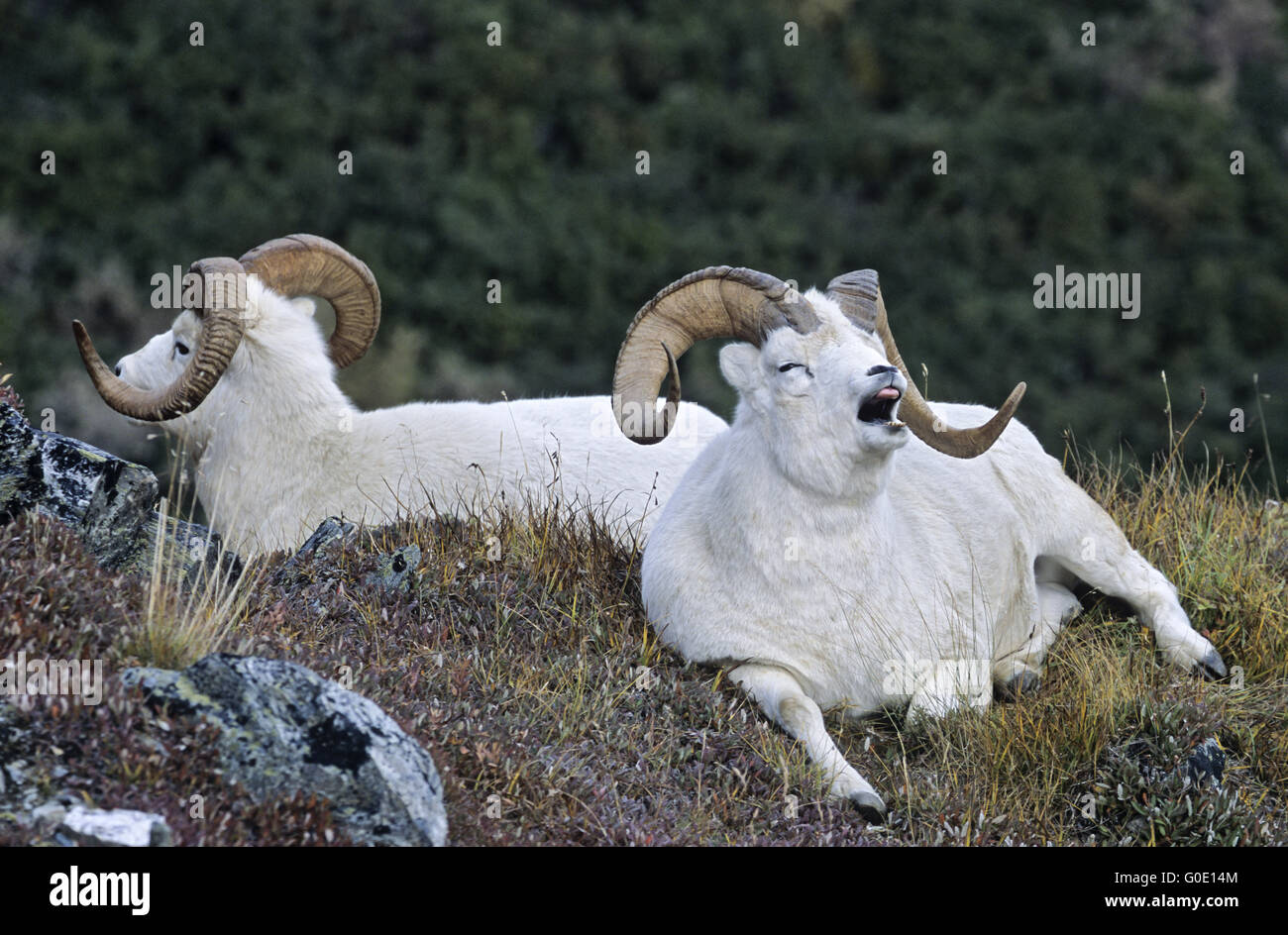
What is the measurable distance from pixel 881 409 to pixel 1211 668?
2170 mm

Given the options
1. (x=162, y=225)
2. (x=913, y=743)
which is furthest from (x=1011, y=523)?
(x=162, y=225)

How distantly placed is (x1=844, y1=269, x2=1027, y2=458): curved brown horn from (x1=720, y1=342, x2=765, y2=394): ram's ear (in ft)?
1.51

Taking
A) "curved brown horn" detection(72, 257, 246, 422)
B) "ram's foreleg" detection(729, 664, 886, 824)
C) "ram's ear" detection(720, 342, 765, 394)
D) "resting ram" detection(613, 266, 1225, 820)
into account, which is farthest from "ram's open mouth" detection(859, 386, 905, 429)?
"curved brown horn" detection(72, 257, 246, 422)

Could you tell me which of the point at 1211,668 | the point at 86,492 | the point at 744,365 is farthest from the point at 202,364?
the point at 1211,668

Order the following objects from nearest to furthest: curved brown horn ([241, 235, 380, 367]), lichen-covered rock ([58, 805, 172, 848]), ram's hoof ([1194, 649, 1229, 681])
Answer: lichen-covered rock ([58, 805, 172, 848]) → ram's hoof ([1194, 649, 1229, 681]) → curved brown horn ([241, 235, 380, 367])

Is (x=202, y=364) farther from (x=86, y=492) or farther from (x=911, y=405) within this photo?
A: (x=911, y=405)

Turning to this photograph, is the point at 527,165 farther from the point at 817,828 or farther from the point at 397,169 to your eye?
the point at 817,828

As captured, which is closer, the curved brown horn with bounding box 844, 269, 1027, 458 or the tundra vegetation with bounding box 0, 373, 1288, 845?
the tundra vegetation with bounding box 0, 373, 1288, 845

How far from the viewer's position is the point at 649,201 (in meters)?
53.8

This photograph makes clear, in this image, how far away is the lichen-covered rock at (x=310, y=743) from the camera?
4.62 metres

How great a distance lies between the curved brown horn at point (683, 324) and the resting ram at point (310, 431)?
5.70 ft

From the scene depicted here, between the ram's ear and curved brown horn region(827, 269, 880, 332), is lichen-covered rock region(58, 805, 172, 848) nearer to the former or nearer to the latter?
the ram's ear

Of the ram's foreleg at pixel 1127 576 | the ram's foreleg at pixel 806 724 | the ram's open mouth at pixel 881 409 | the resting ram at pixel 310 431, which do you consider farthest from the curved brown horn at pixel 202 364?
the ram's foreleg at pixel 1127 576

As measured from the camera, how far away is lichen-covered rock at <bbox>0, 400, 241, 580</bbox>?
20.3 ft
